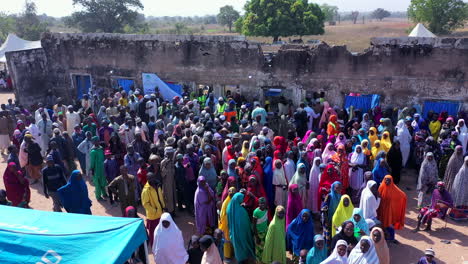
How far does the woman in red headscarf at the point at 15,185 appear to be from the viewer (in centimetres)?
725

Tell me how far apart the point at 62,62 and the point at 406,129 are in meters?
12.7

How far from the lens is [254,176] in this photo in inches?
256

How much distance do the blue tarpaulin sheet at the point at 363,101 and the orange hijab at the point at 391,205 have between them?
5.33 meters

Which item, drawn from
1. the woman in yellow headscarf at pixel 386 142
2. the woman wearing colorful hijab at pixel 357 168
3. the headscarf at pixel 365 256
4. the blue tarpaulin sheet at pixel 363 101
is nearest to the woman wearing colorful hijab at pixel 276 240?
the headscarf at pixel 365 256

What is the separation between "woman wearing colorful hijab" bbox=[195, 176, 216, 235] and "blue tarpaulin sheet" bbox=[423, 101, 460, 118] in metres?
7.19

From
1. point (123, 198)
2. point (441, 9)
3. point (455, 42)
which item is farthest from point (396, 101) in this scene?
point (441, 9)

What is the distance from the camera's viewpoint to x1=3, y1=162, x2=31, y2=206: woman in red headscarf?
7246 mm

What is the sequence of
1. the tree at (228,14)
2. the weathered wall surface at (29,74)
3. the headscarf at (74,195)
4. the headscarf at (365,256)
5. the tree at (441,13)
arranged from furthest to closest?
1. the tree at (228,14)
2. the tree at (441,13)
3. the weathered wall surface at (29,74)
4. the headscarf at (74,195)
5. the headscarf at (365,256)

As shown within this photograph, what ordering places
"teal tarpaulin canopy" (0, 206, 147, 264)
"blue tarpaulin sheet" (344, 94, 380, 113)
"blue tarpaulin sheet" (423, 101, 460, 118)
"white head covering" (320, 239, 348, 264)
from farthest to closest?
1. "blue tarpaulin sheet" (344, 94, 380, 113)
2. "blue tarpaulin sheet" (423, 101, 460, 118)
3. "white head covering" (320, 239, 348, 264)
4. "teal tarpaulin canopy" (0, 206, 147, 264)

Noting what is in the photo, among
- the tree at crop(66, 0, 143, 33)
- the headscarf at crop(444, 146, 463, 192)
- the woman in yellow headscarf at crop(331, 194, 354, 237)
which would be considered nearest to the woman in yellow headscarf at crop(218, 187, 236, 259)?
the woman in yellow headscarf at crop(331, 194, 354, 237)

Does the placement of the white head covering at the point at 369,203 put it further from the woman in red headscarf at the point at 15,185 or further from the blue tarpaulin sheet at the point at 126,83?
the blue tarpaulin sheet at the point at 126,83

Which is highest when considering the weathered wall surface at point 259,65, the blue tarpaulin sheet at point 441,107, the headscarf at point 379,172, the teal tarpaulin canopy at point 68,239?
the weathered wall surface at point 259,65

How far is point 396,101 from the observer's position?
1119 centimetres

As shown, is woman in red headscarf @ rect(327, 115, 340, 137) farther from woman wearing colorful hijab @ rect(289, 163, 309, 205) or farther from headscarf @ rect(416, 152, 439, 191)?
woman wearing colorful hijab @ rect(289, 163, 309, 205)
